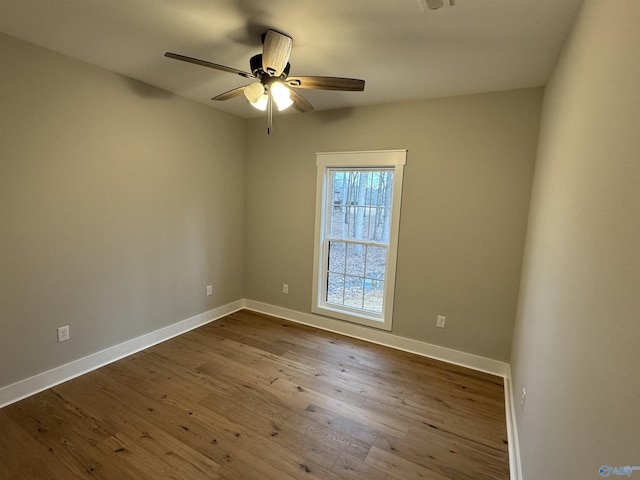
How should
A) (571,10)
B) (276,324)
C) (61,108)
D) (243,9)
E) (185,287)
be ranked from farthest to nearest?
(276,324), (185,287), (61,108), (243,9), (571,10)

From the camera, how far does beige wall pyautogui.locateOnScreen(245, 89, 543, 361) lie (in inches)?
100

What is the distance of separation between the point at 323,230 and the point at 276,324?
127 centimetres

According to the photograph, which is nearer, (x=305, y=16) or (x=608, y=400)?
(x=608, y=400)

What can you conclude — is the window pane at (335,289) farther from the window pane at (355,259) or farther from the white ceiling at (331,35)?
the white ceiling at (331,35)

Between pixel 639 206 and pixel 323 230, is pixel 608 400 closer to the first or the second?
pixel 639 206

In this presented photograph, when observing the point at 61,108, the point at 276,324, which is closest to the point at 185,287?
the point at 276,324

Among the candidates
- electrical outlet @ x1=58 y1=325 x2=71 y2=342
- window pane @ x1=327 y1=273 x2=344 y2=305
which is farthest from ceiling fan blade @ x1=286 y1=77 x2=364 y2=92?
electrical outlet @ x1=58 y1=325 x2=71 y2=342

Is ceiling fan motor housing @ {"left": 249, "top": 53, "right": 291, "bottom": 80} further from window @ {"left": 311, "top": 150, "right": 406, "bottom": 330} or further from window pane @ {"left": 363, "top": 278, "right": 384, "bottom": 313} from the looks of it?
window pane @ {"left": 363, "top": 278, "right": 384, "bottom": 313}

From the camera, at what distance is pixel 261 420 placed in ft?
6.74

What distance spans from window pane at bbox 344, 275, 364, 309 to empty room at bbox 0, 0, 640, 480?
3cm

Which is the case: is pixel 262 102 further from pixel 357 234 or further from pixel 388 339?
pixel 388 339

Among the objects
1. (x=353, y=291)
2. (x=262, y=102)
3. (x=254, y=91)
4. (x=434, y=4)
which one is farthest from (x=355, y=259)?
(x=434, y=4)

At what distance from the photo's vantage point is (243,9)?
5.34 ft

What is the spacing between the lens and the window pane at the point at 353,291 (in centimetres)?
344
